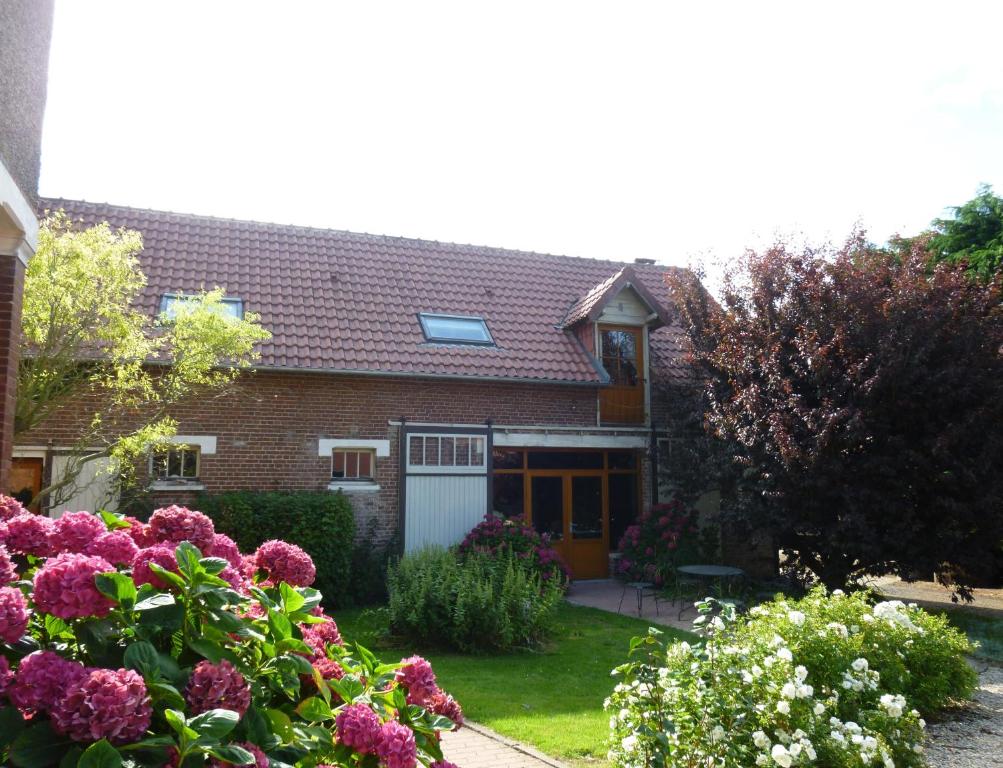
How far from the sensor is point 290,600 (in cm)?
263

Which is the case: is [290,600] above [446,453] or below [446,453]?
below

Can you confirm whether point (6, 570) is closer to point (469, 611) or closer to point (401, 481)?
point (469, 611)

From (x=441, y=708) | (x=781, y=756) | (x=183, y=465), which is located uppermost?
(x=183, y=465)

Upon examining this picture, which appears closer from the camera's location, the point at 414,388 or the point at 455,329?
the point at 414,388

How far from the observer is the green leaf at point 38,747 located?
1.89m

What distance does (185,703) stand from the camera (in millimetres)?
2090

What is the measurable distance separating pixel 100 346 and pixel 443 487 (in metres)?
6.07

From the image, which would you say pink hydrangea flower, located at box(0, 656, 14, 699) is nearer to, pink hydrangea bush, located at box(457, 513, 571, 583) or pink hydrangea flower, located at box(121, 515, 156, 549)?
pink hydrangea flower, located at box(121, 515, 156, 549)

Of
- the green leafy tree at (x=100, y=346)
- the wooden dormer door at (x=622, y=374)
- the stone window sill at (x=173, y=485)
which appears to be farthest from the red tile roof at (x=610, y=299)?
the stone window sill at (x=173, y=485)

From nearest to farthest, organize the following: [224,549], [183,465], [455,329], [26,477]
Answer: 1. [224,549]
2. [26,477]
3. [183,465]
4. [455,329]

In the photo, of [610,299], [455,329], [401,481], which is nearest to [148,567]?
[401,481]

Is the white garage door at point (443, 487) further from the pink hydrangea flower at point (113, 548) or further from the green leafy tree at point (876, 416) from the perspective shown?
the pink hydrangea flower at point (113, 548)

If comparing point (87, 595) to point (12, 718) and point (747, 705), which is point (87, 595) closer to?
point (12, 718)

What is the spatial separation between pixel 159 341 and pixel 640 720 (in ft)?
28.2
